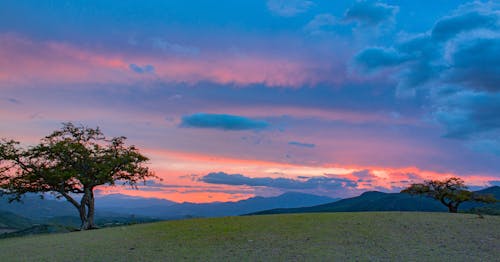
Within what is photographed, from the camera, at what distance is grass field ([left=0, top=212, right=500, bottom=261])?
16.4 metres

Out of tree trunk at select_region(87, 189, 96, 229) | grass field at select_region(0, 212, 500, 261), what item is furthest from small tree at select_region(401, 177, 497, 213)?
tree trunk at select_region(87, 189, 96, 229)

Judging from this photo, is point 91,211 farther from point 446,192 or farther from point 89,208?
point 446,192

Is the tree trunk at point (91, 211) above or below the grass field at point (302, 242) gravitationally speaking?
above

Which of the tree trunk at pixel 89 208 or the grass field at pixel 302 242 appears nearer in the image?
the grass field at pixel 302 242

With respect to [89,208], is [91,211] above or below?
below

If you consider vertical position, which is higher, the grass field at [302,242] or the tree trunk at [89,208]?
the tree trunk at [89,208]

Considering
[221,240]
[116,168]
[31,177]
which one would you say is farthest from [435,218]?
[31,177]

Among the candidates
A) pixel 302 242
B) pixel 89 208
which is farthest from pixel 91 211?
pixel 302 242

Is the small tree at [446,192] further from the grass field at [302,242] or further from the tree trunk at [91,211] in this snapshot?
the tree trunk at [91,211]

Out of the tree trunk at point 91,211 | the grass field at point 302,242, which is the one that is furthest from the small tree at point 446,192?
the tree trunk at point 91,211

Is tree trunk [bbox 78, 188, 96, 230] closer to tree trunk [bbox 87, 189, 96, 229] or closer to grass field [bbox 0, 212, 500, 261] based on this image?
tree trunk [bbox 87, 189, 96, 229]

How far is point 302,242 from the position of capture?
19.0 meters

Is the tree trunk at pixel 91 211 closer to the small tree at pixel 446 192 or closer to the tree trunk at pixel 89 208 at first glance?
the tree trunk at pixel 89 208

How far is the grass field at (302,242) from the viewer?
53.7ft
